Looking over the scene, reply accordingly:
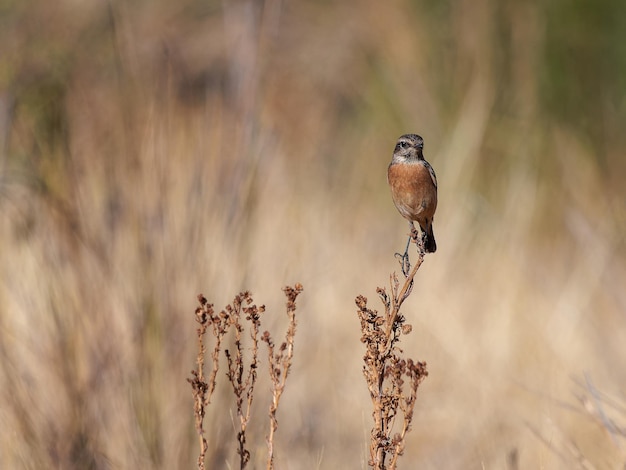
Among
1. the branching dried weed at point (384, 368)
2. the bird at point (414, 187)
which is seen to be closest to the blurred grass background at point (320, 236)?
the branching dried weed at point (384, 368)

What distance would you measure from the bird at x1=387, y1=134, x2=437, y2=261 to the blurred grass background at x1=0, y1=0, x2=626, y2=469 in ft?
2.00

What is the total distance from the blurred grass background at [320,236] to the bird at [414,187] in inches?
23.9

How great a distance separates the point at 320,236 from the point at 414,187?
2.28 meters

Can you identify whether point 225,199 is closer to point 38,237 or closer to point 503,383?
point 38,237

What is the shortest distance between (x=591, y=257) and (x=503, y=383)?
2.91ft

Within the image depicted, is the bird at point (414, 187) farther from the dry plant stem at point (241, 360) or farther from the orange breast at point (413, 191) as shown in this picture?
the dry plant stem at point (241, 360)

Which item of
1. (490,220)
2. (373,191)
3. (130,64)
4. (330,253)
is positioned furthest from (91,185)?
(373,191)

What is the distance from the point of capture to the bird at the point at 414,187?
8.71ft

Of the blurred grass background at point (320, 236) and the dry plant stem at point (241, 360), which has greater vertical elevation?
the blurred grass background at point (320, 236)

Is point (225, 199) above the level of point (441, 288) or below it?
below

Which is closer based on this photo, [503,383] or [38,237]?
[38,237]

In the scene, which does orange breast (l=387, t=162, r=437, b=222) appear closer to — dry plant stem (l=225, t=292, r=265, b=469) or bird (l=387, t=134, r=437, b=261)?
bird (l=387, t=134, r=437, b=261)

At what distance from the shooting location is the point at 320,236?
4.97 m

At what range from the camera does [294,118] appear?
323 inches
